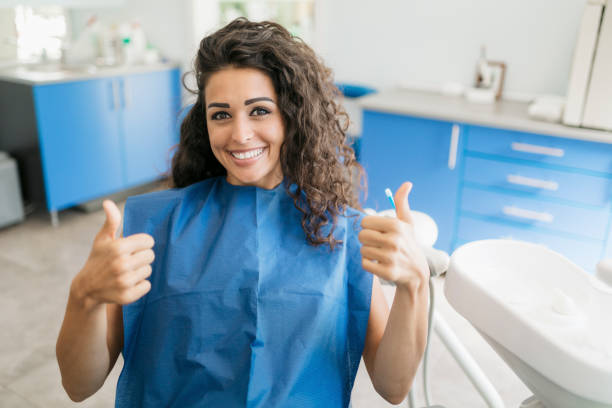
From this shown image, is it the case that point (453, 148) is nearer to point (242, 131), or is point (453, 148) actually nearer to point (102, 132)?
point (242, 131)

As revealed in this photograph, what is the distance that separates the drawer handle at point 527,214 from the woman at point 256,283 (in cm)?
161

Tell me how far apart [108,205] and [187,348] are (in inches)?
12.4

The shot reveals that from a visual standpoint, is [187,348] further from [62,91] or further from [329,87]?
[62,91]

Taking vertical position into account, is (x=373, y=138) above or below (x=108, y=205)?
Answer: below

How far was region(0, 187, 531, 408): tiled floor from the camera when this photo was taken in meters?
1.96

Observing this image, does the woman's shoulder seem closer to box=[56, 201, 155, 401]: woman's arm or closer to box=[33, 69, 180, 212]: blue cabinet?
box=[56, 201, 155, 401]: woman's arm

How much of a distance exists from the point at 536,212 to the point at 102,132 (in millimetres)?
2467

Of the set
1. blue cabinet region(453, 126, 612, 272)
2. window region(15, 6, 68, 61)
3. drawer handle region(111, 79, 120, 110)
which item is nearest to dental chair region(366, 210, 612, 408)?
blue cabinet region(453, 126, 612, 272)

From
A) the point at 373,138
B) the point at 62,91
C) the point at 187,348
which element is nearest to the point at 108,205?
the point at 187,348

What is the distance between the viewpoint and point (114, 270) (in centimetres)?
80

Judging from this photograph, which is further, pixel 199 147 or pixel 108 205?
pixel 199 147

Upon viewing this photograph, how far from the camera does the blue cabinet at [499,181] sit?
2309 mm

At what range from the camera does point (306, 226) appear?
107 cm

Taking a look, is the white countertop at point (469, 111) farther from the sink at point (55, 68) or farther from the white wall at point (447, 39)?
the sink at point (55, 68)
